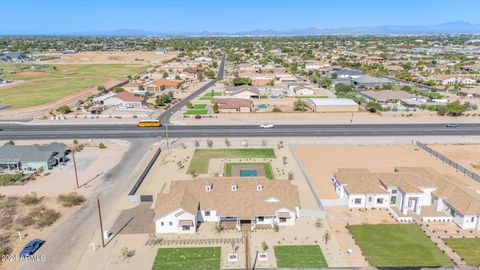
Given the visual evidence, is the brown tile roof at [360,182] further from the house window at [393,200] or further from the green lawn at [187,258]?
the green lawn at [187,258]

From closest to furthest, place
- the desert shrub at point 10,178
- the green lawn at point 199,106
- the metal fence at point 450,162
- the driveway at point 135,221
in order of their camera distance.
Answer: the driveway at point 135,221 < the desert shrub at point 10,178 < the metal fence at point 450,162 < the green lawn at point 199,106

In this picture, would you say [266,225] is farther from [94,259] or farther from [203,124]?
[203,124]

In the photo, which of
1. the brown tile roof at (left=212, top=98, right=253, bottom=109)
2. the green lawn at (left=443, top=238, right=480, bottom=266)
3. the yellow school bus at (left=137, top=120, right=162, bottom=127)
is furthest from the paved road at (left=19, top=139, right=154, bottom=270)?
the brown tile roof at (left=212, top=98, right=253, bottom=109)

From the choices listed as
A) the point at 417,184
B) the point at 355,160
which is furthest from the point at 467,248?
the point at 355,160

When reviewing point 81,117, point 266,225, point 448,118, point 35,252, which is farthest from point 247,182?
point 448,118

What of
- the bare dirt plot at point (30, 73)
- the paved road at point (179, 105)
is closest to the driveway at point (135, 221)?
the paved road at point (179, 105)

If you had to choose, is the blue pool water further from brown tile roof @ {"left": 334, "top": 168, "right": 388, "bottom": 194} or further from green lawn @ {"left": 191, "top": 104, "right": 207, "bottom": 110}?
green lawn @ {"left": 191, "top": 104, "right": 207, "bottom": 110}

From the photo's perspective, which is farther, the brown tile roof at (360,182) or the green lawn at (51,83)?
the green lawn at (51,83)
